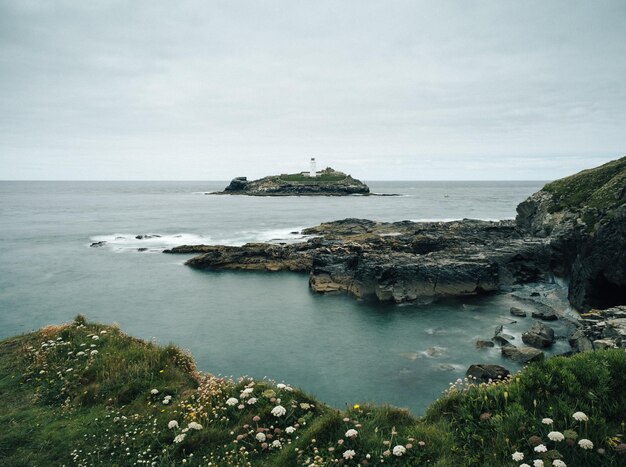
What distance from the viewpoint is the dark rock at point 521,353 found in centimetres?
2269

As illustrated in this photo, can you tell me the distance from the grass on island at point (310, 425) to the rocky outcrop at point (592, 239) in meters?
21.1

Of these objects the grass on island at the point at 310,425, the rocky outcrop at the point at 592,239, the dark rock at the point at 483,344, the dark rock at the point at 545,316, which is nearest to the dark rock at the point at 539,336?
the dark rock at the point at 483,344

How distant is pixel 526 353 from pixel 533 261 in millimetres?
19462

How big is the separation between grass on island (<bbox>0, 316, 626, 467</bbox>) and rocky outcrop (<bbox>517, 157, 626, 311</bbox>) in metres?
21.1

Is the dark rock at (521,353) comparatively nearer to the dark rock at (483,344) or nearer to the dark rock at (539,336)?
the dark rock at (539,336)

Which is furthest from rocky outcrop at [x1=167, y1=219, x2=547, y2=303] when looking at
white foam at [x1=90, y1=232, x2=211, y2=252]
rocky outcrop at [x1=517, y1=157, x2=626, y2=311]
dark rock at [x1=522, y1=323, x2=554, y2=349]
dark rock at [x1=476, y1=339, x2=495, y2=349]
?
white foam at [x1=90, y1=232, x2=211, y2=252]

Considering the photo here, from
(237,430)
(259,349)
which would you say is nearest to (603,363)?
(237,430)

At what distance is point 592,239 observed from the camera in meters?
29.2

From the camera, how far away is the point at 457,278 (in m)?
35.8

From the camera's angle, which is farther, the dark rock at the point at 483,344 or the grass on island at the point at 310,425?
the dark rock at the point at 483,344

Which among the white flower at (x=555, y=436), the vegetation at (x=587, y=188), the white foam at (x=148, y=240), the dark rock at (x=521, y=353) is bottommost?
the dark rock at (x=521, y=353)

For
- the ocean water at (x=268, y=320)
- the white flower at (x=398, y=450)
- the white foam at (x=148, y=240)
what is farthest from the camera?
A: the white foam at (x=148, y=240)

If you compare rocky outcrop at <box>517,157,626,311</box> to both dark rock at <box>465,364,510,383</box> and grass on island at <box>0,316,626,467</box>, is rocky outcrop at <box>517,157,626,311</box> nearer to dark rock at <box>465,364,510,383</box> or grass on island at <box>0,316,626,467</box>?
dark rock at <box>465,364,510,383</box>

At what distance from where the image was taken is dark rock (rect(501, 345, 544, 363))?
2269cm
